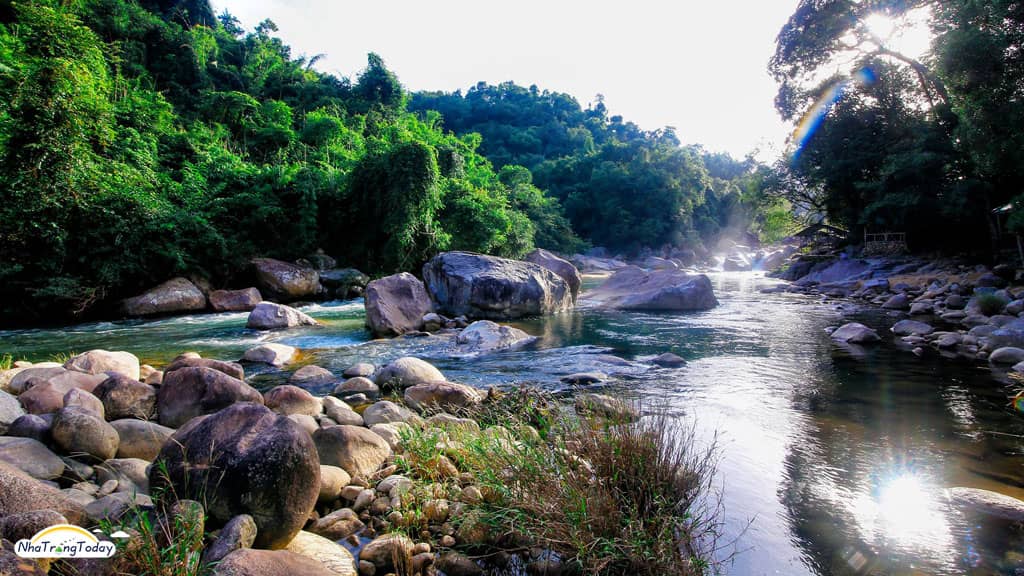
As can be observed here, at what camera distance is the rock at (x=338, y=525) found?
2.92 meters

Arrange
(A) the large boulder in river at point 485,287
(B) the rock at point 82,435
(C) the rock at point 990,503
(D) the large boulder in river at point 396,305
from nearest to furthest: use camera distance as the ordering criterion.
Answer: (C) the rock at point 990,503 → (B) the rock at point 82,435 → (D) the large boulder in river at point 396,305 → (A) the large boulder in river at point 485,287

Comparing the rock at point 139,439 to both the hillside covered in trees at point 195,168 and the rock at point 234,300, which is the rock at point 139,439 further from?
the hillside covered in trees at point 195,168

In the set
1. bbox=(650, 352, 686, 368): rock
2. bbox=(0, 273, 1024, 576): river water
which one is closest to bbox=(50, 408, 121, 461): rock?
bbox=(0, 273, 1024, 576): river water

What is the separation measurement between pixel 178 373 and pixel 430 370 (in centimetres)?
293

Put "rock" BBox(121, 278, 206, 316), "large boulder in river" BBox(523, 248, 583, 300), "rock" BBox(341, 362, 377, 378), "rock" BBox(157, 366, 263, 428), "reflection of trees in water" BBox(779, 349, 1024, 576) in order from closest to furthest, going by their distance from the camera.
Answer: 1. "reflection of trees in water" BBox(779, 349, 1024, 576)
2. "rock" BBox(157, 366, 263, 428)
3. "rock" BBox(341, 362, 377, 378)
4. "rock" BBox(121, 278, 206, 316)
5. "large boulder in river" BBox(523, 248, 583, 300)

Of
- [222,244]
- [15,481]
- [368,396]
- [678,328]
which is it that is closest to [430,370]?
[368,396]

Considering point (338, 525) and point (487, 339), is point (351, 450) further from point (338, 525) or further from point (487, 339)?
point (487, 339)

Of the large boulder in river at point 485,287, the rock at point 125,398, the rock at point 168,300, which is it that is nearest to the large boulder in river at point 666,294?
the large boulder in river at point 485,287

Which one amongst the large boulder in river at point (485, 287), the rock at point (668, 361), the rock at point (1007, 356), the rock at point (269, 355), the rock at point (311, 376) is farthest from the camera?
the large boulder in river at point (485, 287)

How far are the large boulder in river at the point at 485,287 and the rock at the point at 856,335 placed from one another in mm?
6766

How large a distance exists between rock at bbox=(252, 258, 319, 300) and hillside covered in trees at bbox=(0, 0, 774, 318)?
2.80ft

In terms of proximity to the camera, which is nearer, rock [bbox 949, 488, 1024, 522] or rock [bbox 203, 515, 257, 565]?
rock [bbox 203, 515, 257, 565]

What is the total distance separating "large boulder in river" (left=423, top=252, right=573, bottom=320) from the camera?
12555 mm

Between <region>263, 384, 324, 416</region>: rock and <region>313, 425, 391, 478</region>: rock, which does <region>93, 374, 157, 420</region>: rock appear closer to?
<region>263, 384, 324, 416</region>: rock
